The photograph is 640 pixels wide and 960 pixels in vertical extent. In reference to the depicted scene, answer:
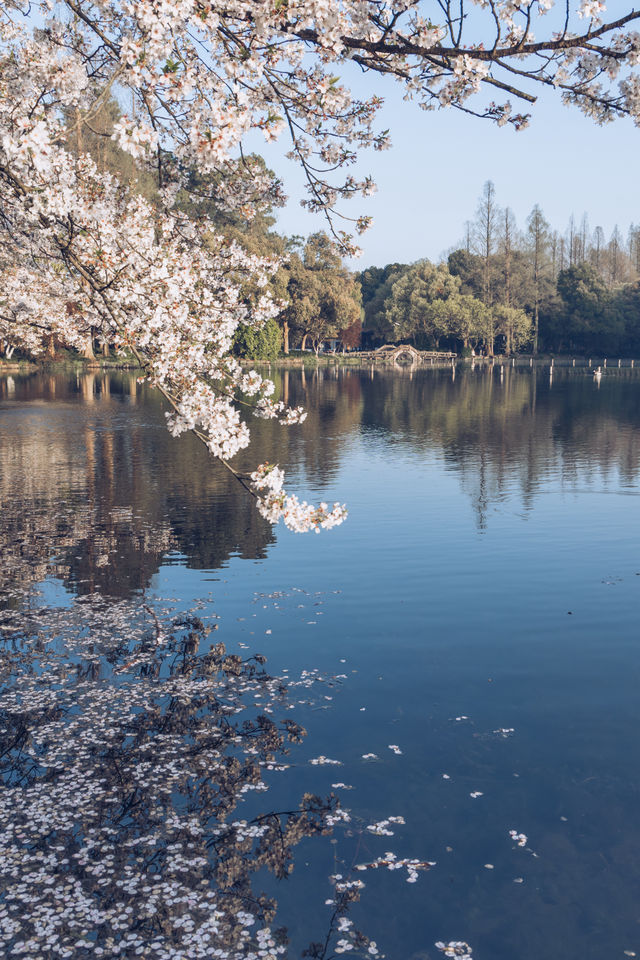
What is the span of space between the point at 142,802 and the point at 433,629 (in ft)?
20.9

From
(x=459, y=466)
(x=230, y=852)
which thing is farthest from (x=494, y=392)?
(x=230, y=852)

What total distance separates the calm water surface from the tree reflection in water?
42 cm

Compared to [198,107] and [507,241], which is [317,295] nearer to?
[507,241]

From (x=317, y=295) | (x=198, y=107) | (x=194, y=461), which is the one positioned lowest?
(x=194, y=461)

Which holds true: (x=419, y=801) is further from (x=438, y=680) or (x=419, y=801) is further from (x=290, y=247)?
(x=290, y=247)

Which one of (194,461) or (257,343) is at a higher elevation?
(257,343)

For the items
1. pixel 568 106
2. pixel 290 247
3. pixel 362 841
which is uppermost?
pixel 290 247

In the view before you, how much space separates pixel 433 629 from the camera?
1314 cm

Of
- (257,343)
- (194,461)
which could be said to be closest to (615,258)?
(257,343)

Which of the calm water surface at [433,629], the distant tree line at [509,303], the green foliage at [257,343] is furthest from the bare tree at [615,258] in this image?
the calm water surface at [433,629]

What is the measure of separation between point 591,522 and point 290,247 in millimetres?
108748

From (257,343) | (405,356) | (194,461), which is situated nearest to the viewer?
(194,461)

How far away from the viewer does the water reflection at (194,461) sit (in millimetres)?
18094

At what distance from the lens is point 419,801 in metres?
8.27
